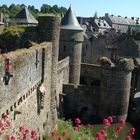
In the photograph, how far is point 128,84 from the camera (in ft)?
93.8

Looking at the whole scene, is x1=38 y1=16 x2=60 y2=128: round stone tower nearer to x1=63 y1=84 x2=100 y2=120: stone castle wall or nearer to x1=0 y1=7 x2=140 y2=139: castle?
x1=0 y1=7 x2=140 y2=139: castle

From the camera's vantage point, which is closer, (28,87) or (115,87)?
(28,87)

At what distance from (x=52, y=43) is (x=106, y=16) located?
75.5 metres

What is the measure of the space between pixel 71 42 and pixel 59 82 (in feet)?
16.1

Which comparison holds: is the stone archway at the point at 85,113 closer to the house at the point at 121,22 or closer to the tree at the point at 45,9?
the house at the point at 121,22

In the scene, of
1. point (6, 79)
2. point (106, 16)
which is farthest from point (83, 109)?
point (106, 16)

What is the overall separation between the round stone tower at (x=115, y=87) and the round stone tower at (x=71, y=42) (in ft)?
11.8

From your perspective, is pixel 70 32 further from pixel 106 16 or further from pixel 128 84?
pixel 106 16

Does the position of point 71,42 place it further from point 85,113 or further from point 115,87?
point 85,113

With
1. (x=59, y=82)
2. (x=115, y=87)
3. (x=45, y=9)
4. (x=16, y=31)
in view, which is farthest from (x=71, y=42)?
(x=45, y=9)

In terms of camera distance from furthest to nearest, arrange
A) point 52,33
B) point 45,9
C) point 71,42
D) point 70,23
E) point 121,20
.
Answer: point 45,9 < point 121,20 < point 70,23 < point 71,42 < point 52,33

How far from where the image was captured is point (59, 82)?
27609 millimetres

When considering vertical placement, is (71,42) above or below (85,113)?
above

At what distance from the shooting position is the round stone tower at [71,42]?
31.0 meters
